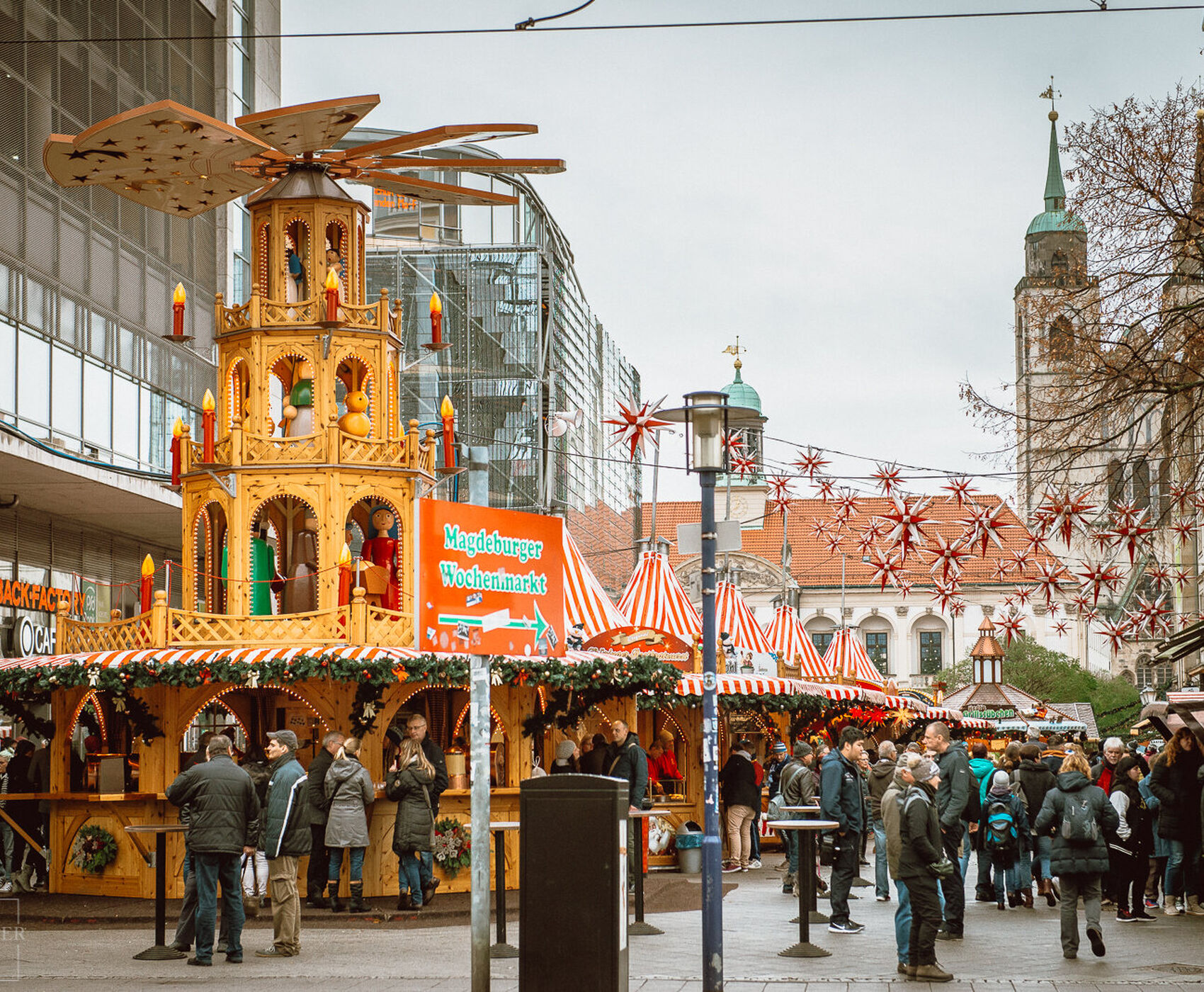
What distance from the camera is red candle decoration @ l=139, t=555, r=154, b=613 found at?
18.4 metres

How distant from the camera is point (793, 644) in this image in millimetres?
38906

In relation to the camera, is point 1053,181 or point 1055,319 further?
point 1053,181

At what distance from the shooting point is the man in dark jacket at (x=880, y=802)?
60.8 feet

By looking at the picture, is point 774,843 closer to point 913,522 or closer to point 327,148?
point 913,522

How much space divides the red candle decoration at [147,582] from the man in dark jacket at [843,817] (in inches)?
300

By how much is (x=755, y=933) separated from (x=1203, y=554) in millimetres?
35111

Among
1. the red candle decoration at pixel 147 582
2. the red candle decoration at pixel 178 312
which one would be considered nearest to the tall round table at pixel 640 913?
the red candle decoration at pixel 147 582

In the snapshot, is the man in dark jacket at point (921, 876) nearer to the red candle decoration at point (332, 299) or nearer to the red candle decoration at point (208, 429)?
the red candle decoration at point (332, 299)

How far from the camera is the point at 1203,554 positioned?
46688 millimetres

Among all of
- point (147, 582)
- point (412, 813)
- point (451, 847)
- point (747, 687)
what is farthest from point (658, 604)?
point (412, 813)

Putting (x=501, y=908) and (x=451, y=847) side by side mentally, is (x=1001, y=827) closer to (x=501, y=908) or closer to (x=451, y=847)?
(x=451, y=847)

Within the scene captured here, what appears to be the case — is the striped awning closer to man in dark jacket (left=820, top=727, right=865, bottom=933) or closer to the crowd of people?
man in dark jacket (left=820, top=727, right=865, bottom=933)

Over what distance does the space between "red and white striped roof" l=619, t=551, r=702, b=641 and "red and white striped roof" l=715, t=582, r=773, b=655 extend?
13.9ft

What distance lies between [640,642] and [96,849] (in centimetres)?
1053
